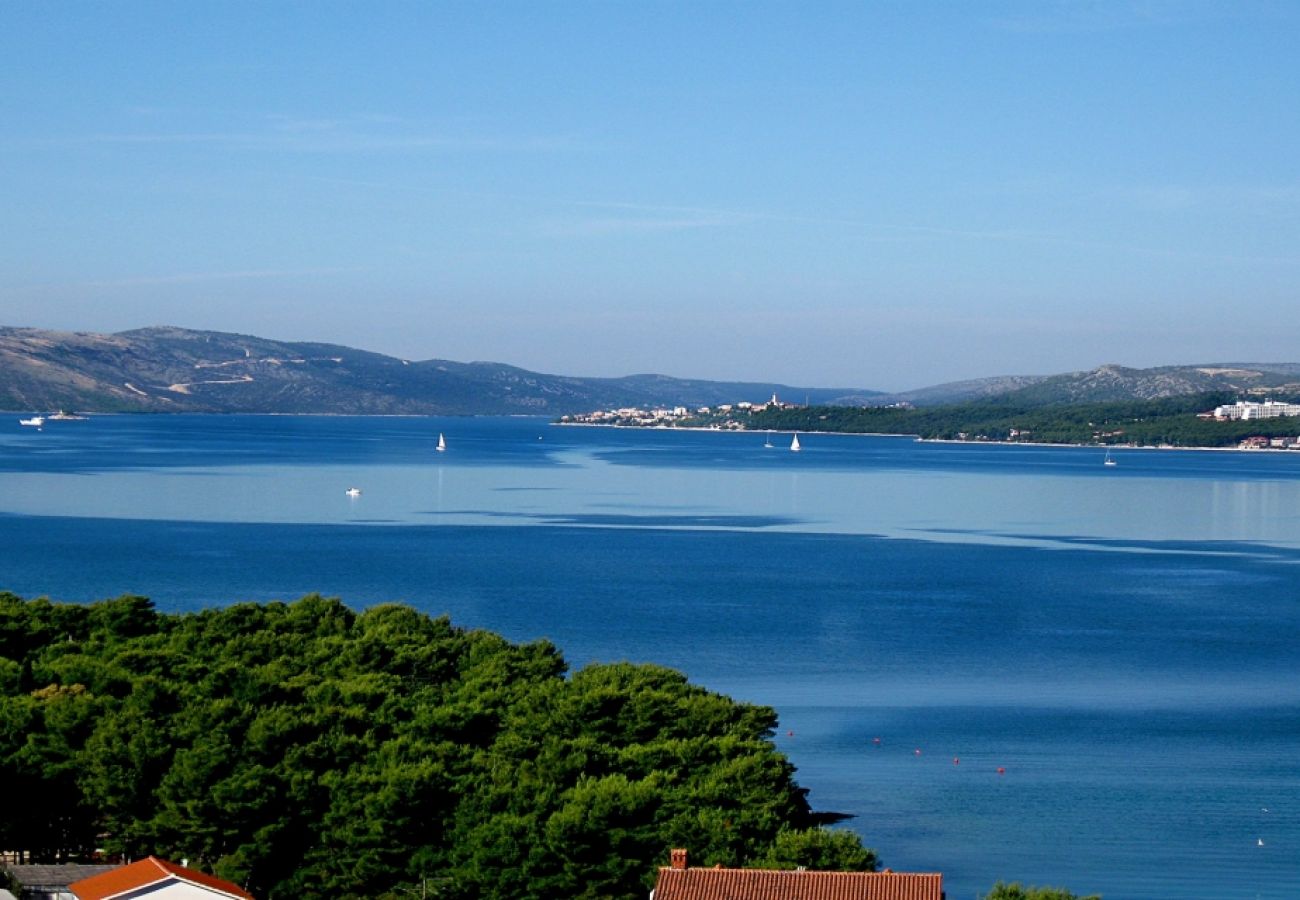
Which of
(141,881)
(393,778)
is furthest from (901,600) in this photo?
(141,881)

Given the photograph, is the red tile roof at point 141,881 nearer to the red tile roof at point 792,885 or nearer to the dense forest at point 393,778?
the dense forest at point 393,778

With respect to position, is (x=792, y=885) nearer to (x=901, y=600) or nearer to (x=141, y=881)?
(x=141, y=881)

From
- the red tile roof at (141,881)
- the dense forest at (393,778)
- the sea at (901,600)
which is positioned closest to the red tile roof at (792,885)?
the dense forest at (393,778)

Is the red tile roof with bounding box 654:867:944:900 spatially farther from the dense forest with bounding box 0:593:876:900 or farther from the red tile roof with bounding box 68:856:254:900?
the red tile roof with bounding box 68:856:254:900

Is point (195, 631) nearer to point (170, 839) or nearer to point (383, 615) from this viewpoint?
point (383, 615)

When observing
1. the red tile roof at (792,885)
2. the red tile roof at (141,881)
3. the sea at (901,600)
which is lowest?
the sea at (901,600)

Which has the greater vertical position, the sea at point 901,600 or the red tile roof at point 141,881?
the red tile roof at point 141,881

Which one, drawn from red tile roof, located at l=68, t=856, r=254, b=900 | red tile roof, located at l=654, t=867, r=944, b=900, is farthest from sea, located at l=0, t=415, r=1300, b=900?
red tile roof, located at l=68, t=856, r=254, b=900
